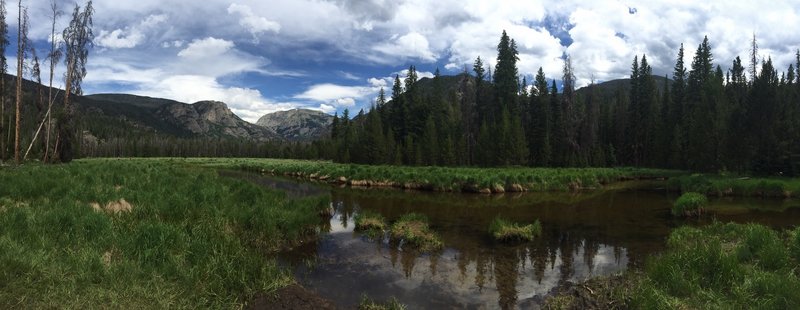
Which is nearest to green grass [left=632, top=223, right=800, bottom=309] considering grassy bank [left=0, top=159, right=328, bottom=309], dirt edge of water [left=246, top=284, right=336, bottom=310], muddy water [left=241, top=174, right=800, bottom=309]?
muddy water [left=241, top=174, right=800, bottom=309]

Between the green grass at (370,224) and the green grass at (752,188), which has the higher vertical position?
the green grass at (752,188)

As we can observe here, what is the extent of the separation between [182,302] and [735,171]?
54.1 m

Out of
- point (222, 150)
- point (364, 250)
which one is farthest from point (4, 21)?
point (222, 150)

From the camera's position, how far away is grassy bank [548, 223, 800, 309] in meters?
6.07

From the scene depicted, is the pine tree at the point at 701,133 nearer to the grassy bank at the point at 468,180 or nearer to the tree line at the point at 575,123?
the tree line at the point at 575,123

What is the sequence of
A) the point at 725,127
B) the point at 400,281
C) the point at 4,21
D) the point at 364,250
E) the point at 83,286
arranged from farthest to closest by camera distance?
the point at 725,127, the point at 4,21, the point at 364,250, the point at 400,281, the point at 83,286

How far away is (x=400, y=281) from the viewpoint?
9.48 metres

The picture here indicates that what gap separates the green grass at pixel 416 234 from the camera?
12547 millimetres

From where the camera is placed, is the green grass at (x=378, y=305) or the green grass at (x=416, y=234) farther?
the green grass at (x=416, y=234)

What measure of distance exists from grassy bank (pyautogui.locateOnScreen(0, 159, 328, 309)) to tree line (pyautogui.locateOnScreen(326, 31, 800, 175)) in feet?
147

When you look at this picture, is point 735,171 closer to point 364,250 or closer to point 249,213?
point 364,250

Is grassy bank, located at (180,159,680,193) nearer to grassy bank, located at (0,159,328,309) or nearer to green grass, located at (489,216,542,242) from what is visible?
green grass, located at (489,216,542,242)

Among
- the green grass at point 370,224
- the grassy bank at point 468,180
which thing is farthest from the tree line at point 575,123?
the green grass at point 370,224

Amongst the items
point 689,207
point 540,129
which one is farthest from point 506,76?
point 689,207
